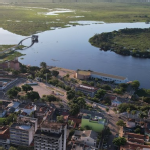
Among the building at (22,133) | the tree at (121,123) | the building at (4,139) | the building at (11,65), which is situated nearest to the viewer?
the building at (22,133)

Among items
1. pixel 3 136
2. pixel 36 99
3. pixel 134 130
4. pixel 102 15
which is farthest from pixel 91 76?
pixel 102 15

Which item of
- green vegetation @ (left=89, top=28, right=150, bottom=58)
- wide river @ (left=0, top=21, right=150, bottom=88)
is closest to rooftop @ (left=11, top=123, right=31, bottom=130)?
wide river @ (left=0, top=21, right=150, bottom=88)

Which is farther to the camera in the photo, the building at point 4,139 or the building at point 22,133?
the building at point 4,139

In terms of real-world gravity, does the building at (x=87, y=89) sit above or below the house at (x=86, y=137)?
Answer: above

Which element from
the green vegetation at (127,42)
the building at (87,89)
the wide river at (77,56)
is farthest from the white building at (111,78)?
the green vegetation at (127,42)

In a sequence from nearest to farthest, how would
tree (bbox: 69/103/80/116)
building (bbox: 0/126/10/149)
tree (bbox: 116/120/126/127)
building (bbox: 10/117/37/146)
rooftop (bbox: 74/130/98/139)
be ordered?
1. building (bbox: 10/117/37/146)
2. building (bbox: 0/126/10/149)
3. rooftop (bbox: 74/130/98/139)
4. tree (bbox: 116/120/126/127)
5. tree (bbox: 69/103/80/116)

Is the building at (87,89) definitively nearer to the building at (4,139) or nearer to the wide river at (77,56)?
the wide river at (77,56)

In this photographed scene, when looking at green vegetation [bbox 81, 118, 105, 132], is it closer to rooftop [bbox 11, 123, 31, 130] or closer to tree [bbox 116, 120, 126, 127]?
tree [bbox 116, 120, 126, 127]
